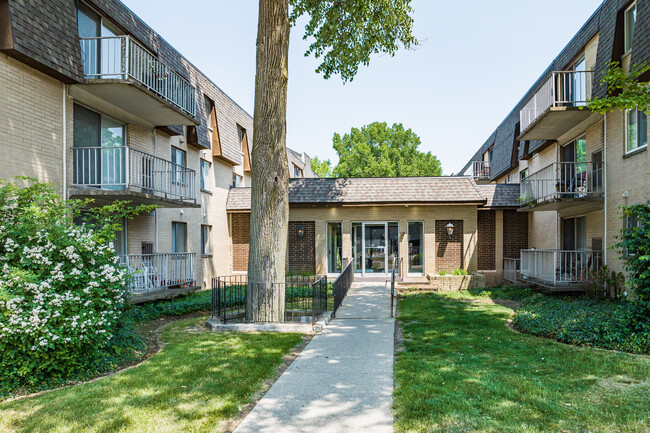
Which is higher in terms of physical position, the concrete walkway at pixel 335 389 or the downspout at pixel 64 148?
the downspout at pixel 64 148

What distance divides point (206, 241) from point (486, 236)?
11865 mm

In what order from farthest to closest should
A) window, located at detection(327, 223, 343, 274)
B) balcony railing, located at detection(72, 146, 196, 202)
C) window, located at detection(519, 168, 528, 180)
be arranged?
window, located at detection(519, 168, 528, 180)
window, located at detection(327, 223, 343, 274)
balcony railing, located at detection(72, 146, 196, 202)

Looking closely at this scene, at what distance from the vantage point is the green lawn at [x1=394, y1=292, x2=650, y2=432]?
4.29 m

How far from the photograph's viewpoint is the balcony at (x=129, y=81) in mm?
10258

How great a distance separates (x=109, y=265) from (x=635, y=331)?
8768mm

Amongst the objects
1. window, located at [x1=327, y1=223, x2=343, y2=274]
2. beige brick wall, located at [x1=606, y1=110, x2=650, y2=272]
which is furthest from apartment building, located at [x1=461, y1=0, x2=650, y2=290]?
window, located at [x1=327, y1=223, x2=343, y2=274]

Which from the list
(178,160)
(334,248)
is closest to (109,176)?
(178,160)

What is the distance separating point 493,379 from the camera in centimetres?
552

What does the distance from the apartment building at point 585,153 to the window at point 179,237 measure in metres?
12.3

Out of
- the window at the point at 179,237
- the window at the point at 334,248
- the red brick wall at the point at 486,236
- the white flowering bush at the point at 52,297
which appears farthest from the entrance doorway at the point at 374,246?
the white flowering bush at the point at 52,297

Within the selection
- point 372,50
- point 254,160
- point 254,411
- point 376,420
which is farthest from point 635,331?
point 372,50

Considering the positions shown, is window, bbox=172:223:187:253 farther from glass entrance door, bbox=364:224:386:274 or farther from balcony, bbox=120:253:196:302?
glass entrance door, bbox=364:224:386:274

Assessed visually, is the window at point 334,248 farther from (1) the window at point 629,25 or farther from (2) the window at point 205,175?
(1) the window at point 629,25

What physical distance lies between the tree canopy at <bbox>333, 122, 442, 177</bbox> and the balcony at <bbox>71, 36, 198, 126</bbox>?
33991 mm
